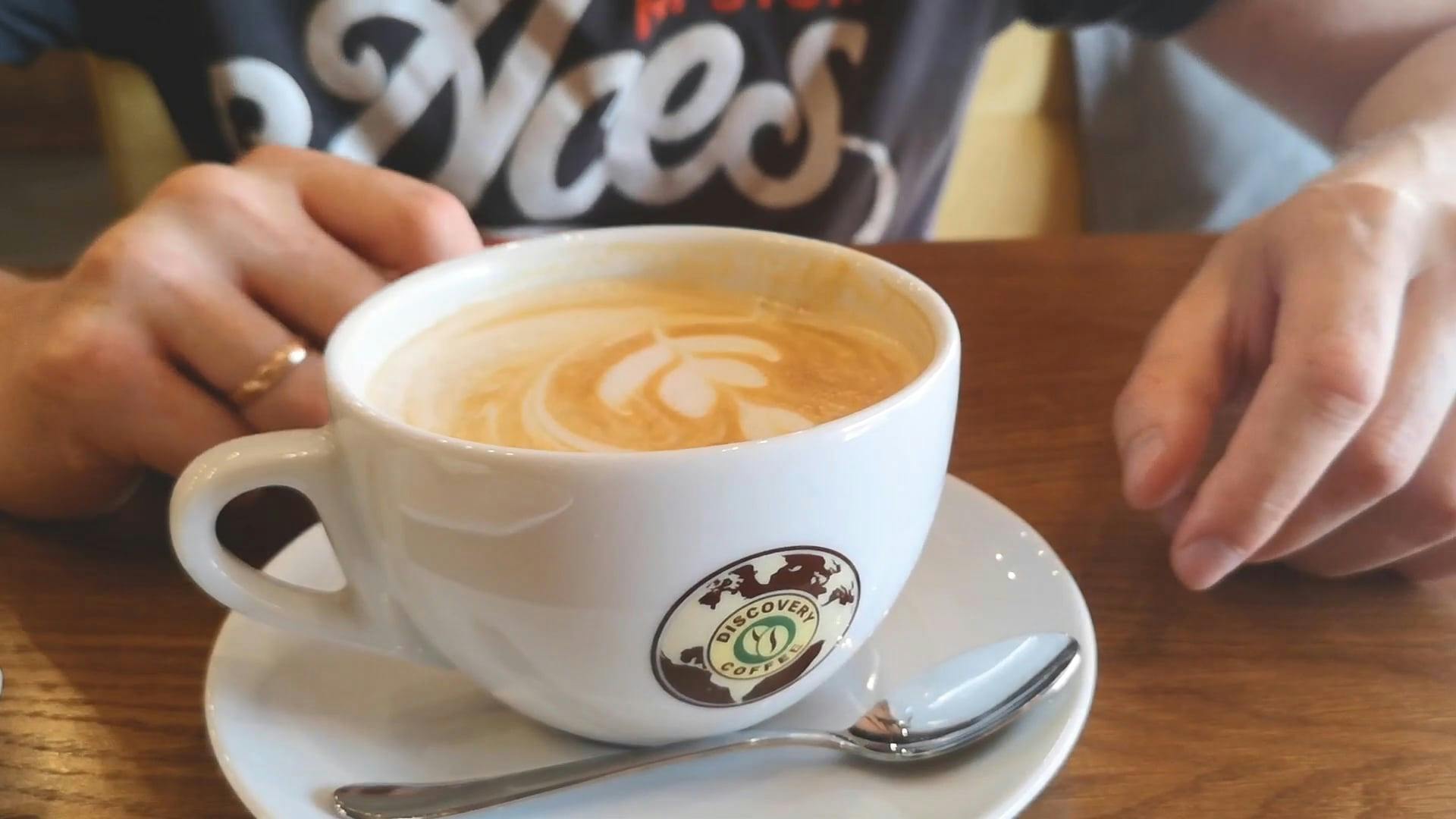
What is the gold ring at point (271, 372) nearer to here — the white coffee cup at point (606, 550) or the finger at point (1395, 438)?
the white coffee cup at point (606, 550)

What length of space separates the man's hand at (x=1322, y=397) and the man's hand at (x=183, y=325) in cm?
43

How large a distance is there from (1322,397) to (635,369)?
319 mm

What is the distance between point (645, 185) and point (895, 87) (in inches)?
10.9

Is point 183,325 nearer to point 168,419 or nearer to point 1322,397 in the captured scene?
point 168,419

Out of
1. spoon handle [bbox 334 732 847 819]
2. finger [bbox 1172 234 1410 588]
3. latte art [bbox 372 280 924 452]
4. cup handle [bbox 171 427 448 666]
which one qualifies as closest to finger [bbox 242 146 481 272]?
latte art [bbox 372 280 924 452]

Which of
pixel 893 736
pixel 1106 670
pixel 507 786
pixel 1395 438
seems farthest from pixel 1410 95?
pixel 507 786

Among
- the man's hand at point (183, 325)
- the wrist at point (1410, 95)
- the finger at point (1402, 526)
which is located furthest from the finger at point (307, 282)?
the wrist at point (1410, 95)

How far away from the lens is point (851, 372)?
0.50m

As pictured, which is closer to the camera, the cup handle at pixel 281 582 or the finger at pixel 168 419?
the cup handle at pixel 281 582

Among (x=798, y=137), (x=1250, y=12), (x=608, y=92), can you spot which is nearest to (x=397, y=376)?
(x=608, y=92)

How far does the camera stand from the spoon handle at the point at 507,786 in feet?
1.23

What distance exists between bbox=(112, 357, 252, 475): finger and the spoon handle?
0.29 metres

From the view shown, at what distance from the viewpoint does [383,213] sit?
0.63 metres

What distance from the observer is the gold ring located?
23.3 inches
